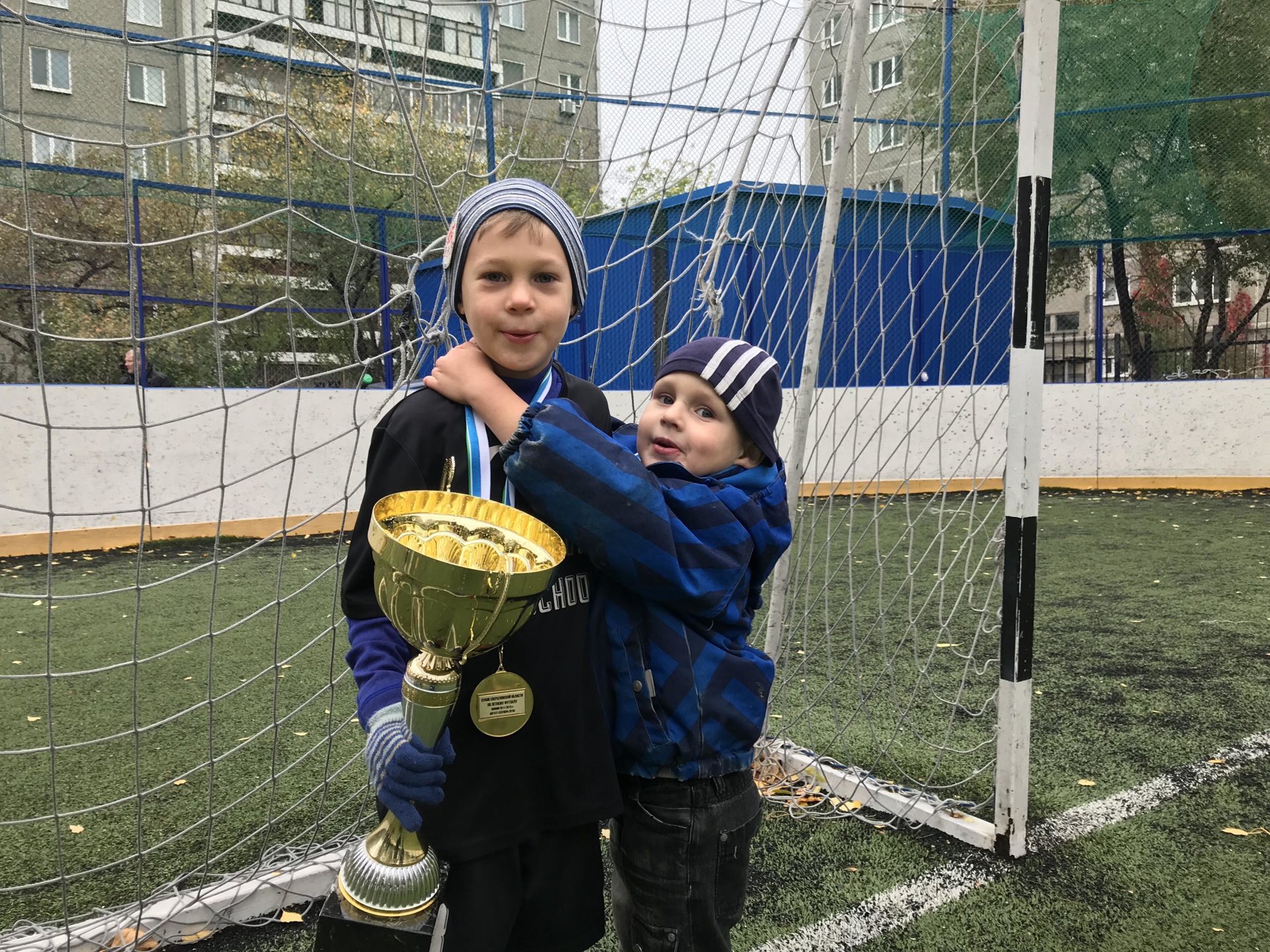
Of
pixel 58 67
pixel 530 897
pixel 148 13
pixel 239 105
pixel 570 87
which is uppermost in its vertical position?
pixel 148 13

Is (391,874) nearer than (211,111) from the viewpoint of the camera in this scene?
Yes

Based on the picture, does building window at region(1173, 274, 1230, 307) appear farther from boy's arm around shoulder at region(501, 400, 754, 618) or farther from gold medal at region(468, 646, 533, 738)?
gold medal at region(468, 646, 533, 738)

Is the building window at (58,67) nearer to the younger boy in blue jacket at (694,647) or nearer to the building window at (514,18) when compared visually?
the building window at (514,18)

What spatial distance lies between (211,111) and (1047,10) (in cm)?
199

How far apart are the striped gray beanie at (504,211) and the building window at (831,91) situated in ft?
6.10

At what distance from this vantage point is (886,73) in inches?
132

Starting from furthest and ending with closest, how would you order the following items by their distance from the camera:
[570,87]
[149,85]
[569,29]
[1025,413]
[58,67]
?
[149,85] < [58,67] < [569,29] < [570,87] < [1025,413]

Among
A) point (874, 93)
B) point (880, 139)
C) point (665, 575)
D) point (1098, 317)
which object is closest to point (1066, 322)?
point (1098, 317)

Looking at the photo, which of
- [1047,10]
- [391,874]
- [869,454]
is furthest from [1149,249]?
[391,874]

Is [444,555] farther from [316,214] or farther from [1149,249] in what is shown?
[1149,249]

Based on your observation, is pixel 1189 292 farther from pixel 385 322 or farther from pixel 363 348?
pixel 363 348

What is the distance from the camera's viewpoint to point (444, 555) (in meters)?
0.90

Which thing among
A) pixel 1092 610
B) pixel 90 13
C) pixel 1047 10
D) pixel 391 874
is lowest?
pixel 1092 610

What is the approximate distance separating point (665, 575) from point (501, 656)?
0.22 metres
